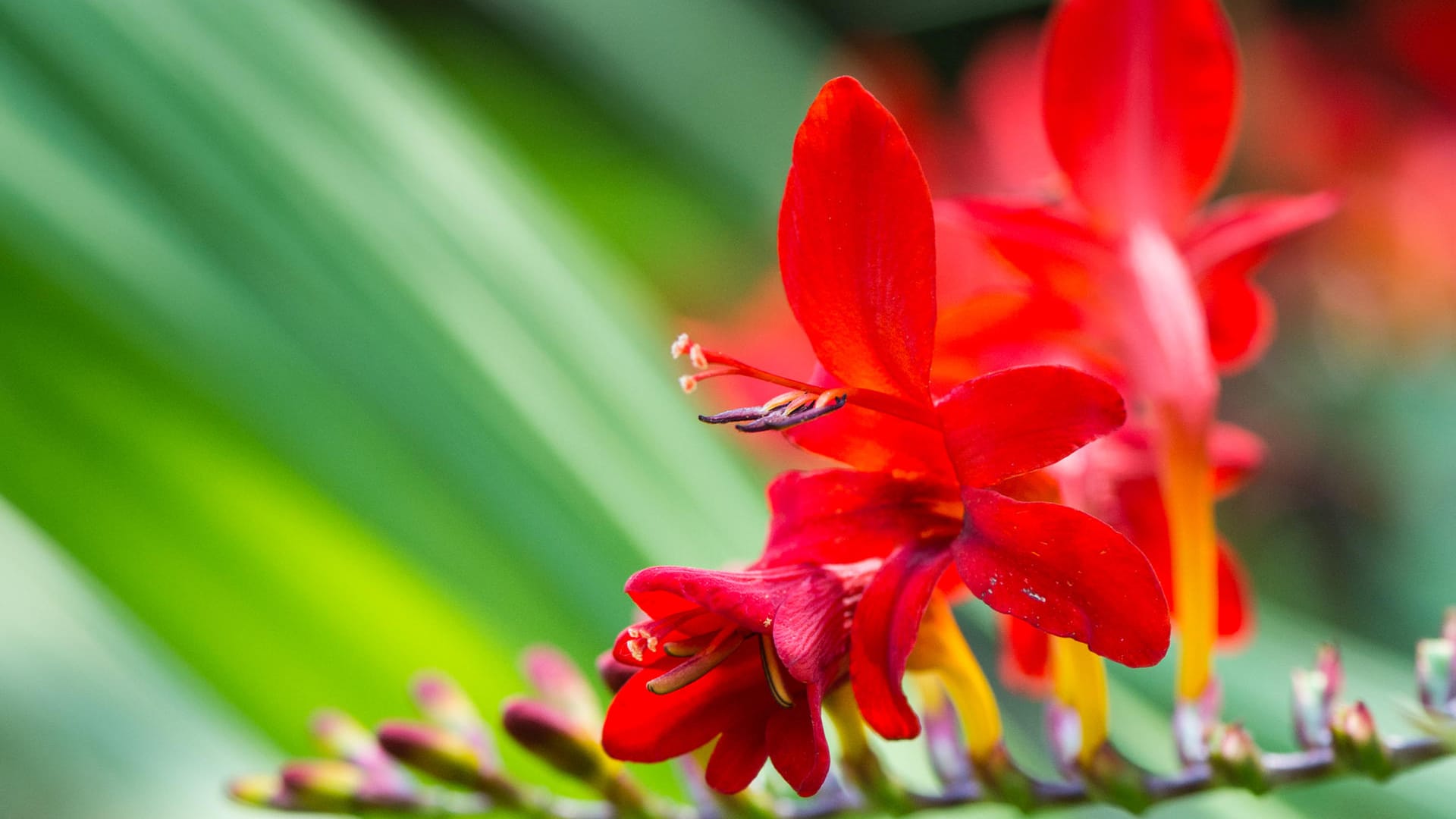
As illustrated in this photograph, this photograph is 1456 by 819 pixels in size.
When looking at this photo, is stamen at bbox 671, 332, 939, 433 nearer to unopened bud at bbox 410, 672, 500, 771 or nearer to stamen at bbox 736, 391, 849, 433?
stamen at bbox 736, 391, 849, 433

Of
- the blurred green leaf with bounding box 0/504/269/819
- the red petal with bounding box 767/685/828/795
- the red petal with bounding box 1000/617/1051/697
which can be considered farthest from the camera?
the blurred green leaf with bounding box 0/504/269/819

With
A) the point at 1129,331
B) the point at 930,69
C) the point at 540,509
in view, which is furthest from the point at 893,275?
the point at 930,69

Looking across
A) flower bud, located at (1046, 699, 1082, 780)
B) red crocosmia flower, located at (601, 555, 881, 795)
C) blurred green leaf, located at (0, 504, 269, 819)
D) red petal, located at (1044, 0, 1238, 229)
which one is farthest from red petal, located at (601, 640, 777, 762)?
blurred green leaf, located at (0, 504, 269, 819)

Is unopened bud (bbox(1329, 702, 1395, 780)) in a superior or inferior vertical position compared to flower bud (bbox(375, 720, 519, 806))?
inferior

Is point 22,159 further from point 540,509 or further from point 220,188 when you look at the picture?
point 540,509

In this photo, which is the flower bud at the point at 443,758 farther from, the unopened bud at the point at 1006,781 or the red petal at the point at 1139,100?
the red petal at the point at 1139,100

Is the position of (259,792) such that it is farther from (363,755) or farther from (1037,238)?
(1037,238)

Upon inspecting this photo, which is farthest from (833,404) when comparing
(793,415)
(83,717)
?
(83,717)
